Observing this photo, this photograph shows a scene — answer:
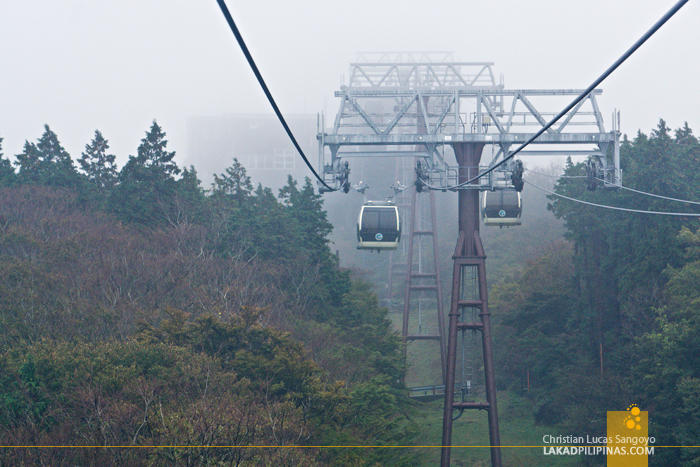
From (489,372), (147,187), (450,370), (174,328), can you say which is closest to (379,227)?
(450,370)

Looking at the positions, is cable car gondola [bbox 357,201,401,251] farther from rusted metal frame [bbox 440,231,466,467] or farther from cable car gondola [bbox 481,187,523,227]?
cable car gondola [bbox 481,187,523,227]

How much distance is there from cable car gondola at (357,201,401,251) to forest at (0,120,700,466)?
455 centimetres

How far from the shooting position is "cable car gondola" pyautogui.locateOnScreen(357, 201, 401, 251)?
2148cm

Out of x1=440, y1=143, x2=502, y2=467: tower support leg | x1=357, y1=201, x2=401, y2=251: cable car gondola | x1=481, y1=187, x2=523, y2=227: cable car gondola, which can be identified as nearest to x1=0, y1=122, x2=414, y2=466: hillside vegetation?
x1=440, y1=143, x2=502, y2=467: tower support leg

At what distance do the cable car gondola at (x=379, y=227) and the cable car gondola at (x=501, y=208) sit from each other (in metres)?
2.78

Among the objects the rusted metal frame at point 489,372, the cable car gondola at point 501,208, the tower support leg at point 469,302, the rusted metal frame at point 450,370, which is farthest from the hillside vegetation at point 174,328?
Result: the cable car gondola at point 501,208

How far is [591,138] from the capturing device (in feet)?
63.5

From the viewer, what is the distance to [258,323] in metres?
24.8

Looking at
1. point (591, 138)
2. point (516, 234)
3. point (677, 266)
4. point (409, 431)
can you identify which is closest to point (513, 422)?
point (677, 266)

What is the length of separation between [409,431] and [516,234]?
158ft

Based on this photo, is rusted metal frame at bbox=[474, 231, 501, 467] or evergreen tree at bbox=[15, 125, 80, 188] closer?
rusted metal frame at bbox=[474, 231, 501, 467]

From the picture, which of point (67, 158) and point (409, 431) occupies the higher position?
point (67, 158)

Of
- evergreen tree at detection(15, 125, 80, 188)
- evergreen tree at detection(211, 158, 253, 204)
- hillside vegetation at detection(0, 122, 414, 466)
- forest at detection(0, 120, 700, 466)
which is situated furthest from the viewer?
evergreen tree at detection(211, 158, 253, 204)

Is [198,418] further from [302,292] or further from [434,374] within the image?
[434,374]
